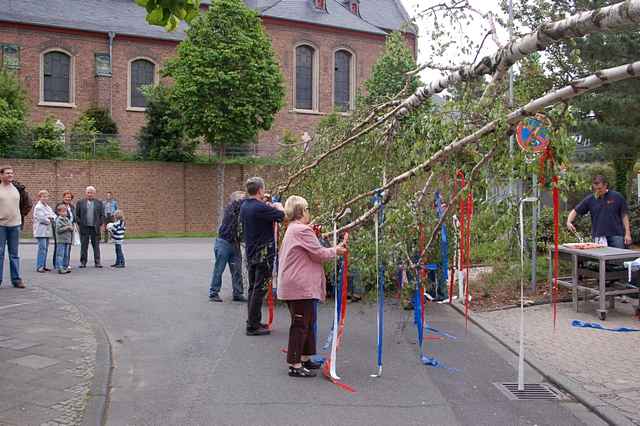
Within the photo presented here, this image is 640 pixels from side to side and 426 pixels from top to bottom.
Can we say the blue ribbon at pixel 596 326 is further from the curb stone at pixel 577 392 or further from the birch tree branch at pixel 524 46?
the birch tree branch at pixel 524 46

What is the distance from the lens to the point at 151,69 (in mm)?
42062

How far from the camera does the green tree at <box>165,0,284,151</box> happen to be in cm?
3120

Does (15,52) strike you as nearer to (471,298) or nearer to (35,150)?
(35,150)

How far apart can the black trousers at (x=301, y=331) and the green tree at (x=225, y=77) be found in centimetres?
2525

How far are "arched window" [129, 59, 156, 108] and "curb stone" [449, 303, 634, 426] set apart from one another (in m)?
36.5

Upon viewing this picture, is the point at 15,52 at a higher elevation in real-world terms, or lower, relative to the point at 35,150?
higher

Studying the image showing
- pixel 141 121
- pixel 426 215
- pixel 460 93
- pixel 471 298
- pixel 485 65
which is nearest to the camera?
pixel 485 65

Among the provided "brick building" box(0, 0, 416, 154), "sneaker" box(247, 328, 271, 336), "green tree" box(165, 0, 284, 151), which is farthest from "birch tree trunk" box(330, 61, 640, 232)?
"brick building" box(0, 0, 416, 154)

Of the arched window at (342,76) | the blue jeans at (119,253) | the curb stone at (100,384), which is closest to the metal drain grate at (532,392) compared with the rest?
the curb stone at (100,384)

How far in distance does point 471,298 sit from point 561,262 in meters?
2.38

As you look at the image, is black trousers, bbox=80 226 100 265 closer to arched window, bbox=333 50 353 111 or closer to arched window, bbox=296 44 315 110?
arched window, bbox=296 44 315 110

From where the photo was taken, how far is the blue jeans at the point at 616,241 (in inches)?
417

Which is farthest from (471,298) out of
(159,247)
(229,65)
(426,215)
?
(229,65)

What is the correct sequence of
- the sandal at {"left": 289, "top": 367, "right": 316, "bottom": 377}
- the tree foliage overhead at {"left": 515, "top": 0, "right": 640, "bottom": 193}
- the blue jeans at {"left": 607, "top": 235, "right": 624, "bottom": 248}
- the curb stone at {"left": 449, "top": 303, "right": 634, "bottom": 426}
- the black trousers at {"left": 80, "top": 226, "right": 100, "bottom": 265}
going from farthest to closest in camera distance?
the tree foliage overhead at {"left": 515, "top": 0, "right": 640, "bottom": 193}
the black trousers at {"left": 80, "top": 226, "right": 100, "bottom": 265}
the blue jeans at {"left": 607, "top": 235, "right": 624, "bottom": 248}
the sandal at {"left": 289, "top": 367, "right": 316, "bottom": 377}
the curb stone at {"left": 449, "top": 303, "right": 634, "bottom": 426}
